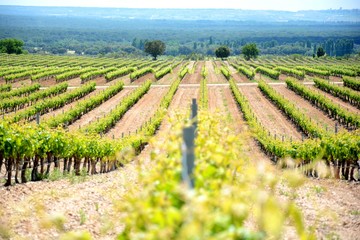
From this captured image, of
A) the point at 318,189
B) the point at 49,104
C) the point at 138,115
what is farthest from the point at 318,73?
the point at 318,189

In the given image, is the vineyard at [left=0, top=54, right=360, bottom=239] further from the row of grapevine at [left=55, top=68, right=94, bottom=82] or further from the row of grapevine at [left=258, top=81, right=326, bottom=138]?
the row of grapevine at [left=55, top=68, right=94, bottom=82]

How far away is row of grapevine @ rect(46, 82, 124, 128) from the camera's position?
85.7 ft

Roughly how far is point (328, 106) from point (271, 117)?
13.4 feet

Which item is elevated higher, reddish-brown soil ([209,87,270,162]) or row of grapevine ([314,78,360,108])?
row of grapevine ([314,78,360,108])

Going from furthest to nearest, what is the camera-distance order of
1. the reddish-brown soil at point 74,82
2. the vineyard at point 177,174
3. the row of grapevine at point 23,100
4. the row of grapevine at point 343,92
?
the reddish-brown soil at point 74,82, the row of grapevine at point 343,92, the row of grapevine at point 23,100, the vineyard at point 177,174

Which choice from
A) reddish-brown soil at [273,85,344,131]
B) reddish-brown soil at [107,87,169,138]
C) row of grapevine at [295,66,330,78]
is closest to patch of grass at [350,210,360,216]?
reddish-brown soil at [273,85,344,131]

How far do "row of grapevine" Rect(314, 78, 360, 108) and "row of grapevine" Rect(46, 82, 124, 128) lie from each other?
20735 millimetres

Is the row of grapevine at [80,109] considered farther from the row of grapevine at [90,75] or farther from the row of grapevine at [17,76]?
the row of grapevine at [17,76]

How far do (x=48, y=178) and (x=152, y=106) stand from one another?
2394cm

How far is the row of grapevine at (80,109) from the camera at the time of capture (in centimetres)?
2611

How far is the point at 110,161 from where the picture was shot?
57.6 ft

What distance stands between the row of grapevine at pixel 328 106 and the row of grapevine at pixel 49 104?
65.0ft

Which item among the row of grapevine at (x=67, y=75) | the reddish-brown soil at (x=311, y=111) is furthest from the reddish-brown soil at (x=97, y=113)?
the reddish-brown soil at (x=311, y=111)

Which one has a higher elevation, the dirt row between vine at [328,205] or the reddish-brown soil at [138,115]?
the dirt row between vine at [328,205]
